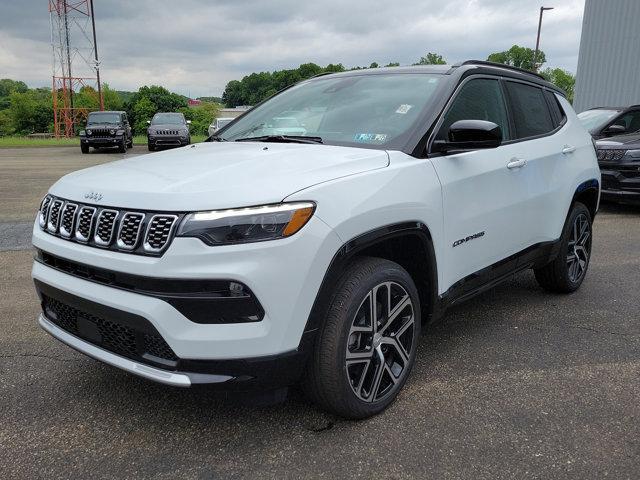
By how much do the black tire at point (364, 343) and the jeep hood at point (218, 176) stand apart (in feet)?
1.58

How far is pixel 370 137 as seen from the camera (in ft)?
10.1

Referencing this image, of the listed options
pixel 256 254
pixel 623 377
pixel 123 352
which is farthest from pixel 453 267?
pixel 123 352

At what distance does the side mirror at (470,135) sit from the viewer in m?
2.94

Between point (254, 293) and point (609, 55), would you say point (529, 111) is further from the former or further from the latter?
point (609, 55)

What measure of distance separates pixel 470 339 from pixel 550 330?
624mm

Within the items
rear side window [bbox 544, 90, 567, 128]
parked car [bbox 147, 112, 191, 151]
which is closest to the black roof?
rear side window [bbox 544, 90, 567, 128]

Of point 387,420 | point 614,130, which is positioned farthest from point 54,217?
point 614,130

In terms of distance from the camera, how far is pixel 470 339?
A: 12.3 ft

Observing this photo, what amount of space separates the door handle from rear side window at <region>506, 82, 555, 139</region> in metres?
0.23

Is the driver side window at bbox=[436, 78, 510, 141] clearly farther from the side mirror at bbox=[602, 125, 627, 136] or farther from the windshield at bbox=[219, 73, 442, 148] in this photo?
the side mirror at bbox=[602, 125, 627, 136]

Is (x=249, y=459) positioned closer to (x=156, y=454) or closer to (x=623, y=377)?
(x=156, y=454)

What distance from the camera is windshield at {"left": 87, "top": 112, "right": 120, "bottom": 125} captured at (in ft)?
75.7

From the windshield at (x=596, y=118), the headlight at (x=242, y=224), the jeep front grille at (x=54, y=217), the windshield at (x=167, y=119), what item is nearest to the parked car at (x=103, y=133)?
the windshield at (x=167, y=119)

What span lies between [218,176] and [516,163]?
6.87 ft
